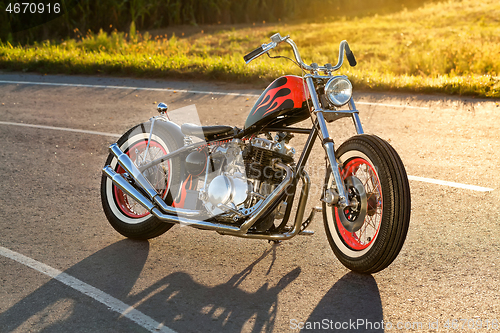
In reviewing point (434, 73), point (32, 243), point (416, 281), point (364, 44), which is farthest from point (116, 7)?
point (416, 281)

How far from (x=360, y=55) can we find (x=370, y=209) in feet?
43.0

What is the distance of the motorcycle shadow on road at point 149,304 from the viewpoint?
342 cm

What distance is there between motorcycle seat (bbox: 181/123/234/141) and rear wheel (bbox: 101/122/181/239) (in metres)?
0.17

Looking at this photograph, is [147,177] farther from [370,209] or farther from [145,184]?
[370,209]

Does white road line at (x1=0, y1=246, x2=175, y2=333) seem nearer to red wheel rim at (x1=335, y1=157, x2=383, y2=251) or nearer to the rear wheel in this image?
the rear wheel

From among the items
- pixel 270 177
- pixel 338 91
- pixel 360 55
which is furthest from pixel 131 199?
pixel 360 55

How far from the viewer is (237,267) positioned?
424 cm

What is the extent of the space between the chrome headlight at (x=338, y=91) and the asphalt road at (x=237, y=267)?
1.37 metres

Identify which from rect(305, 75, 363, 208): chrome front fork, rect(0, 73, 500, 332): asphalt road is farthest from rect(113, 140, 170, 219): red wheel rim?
rect(305, 75, 363, 208): chrome front fork

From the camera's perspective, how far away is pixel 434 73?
1192 cm

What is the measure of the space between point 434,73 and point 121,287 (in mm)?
10032
